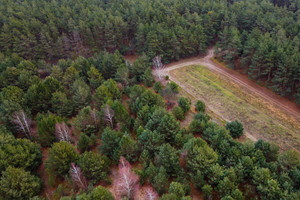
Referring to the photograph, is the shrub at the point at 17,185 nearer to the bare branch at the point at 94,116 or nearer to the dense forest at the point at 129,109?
the dense forest at the point at 129,109

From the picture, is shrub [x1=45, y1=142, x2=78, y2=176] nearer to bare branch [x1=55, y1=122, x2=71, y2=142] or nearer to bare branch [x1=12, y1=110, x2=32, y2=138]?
bare branch [x1=55, y1=122, x2=71, y2=142]

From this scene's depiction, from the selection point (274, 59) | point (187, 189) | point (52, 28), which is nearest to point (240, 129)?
point (187, 189)

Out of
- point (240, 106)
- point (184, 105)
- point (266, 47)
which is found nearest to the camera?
point (184, 105)

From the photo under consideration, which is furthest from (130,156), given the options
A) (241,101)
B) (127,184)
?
(241,101)

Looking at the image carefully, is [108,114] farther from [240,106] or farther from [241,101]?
[241,101]

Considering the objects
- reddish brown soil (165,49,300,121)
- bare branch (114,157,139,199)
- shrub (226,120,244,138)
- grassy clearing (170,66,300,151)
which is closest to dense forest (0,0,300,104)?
reddish brown soil (165,49,300,121)

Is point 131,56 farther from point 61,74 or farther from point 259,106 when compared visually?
point 259,106
